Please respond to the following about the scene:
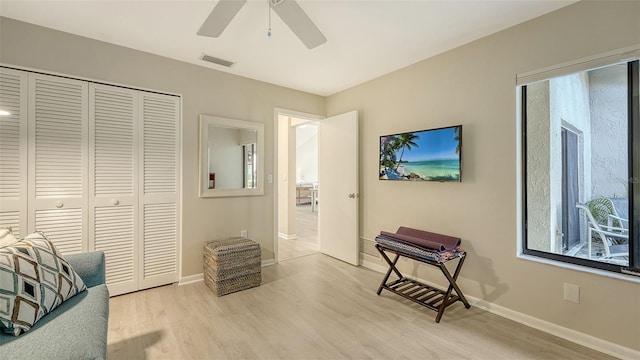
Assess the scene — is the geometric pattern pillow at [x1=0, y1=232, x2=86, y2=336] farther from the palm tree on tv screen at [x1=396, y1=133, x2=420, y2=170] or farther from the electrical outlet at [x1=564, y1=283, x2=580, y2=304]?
the electrical outlet at [x1=564, y1=283, x2=580, y2=304]

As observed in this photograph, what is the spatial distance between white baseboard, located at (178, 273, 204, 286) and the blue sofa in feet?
4.60

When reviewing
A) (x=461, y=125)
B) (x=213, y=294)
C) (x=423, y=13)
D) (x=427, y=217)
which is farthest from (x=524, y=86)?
(x=213, y=294)

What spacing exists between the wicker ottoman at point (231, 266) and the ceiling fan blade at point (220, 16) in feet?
6.37

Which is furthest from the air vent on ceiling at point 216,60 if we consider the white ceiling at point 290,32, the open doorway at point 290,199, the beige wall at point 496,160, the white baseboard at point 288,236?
the white baseboard at point 288,236

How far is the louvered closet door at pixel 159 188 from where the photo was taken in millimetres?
2779

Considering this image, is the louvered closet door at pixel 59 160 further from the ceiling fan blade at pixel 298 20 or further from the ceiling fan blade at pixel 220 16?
the ceiling fan blade at pixel 298 20

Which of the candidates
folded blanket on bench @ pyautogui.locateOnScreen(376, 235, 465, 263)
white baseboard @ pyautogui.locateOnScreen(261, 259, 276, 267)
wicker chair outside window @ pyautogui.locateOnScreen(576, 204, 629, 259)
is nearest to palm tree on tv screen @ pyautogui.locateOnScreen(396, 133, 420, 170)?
folded blanket on bench @ pyautogui.locateOnScreen(376, 235, 465, 263)

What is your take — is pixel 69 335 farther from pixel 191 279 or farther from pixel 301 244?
pixel 301 244

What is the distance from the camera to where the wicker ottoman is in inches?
106

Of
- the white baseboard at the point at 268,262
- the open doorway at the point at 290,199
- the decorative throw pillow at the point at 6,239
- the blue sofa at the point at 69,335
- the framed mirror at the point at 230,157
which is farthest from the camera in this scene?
the open doorway at the point at 290,199

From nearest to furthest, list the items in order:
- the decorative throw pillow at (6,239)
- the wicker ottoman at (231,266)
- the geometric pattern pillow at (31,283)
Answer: the geometric pattern pillow at (31,283)
the decorative throw pillow at (6,239)
the wicker ottoman at (231,266)

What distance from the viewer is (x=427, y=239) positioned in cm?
265

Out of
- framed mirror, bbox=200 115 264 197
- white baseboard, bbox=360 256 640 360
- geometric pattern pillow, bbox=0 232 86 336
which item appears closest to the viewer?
geometric pattern pillow, bbox=0 232 86 336

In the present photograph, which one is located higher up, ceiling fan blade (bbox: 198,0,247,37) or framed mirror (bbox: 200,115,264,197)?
ceiling fan blade (bbox: 198,0,247,37)
